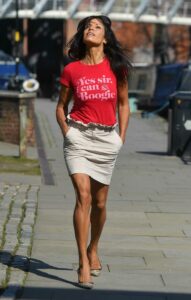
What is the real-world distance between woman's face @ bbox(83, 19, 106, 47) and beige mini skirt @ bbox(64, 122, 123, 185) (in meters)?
0.61

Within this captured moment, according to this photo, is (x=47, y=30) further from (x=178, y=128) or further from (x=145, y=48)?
(x=178, y=128)

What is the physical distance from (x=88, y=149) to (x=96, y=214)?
573mm

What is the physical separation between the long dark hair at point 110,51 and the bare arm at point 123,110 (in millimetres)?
77

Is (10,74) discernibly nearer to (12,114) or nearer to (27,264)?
(12,114)

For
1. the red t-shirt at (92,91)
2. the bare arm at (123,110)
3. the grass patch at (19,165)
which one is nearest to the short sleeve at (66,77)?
the red t-shirt at (92,91)

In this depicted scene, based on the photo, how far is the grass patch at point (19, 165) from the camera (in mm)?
13211

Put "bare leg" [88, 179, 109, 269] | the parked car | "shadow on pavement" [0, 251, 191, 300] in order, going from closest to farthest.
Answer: "shadow on pavement" [0, 251, 191, 300]
"bare leg" [88, 179, 109, 269]
the parked car

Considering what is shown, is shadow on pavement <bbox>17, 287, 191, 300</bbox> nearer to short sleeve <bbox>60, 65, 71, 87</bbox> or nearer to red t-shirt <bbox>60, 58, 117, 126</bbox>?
red t-shirt <bbox>60, 58, 117, 126</bbox>

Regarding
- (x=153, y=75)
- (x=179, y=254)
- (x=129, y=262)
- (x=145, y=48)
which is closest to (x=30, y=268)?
(x=129, y=262)

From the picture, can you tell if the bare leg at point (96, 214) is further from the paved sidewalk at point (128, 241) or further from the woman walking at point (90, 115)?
the paved sidewalk at point (128, 241)

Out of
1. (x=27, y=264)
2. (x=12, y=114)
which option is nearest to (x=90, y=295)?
(x=27, y=264)

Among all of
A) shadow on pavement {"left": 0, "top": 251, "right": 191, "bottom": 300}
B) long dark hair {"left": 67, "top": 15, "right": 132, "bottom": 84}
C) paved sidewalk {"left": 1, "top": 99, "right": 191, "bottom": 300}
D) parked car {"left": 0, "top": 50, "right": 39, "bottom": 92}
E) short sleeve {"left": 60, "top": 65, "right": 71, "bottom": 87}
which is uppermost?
long dark hair {"left": 67, "top": 15, "right": 132, "bottom": 84}

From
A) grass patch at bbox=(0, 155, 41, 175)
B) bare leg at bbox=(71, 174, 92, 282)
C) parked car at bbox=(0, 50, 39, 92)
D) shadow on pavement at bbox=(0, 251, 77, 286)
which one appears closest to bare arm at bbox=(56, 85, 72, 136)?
bare leg at bbox=(71, 174, 92, 282)

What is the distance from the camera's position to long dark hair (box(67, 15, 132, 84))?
648cm
